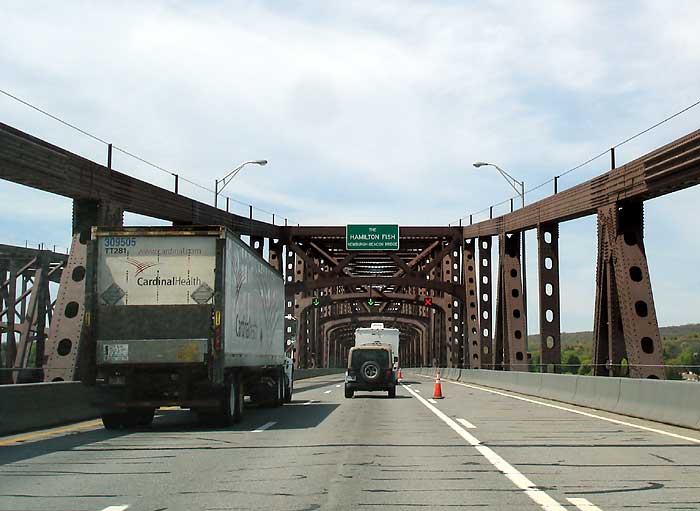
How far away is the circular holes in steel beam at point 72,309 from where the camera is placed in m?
23.5

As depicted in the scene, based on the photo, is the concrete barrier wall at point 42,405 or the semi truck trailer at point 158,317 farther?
the semi truck trailer at point 158,317

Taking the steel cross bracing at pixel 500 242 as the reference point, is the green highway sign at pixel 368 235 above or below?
above

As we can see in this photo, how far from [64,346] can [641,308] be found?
649 inches

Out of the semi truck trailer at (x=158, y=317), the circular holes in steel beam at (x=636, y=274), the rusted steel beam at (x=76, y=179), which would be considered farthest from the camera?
the circular holes in steel beam at (x=636, y=274)

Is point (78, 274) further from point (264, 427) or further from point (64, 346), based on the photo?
point (264, 427)

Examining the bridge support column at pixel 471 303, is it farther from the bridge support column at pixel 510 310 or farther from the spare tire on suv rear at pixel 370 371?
the spare tire on suv rear at pixel 370 371

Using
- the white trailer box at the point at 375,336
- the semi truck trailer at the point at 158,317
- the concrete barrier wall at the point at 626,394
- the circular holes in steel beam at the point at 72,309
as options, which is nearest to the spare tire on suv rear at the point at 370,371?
the concrete barrier wall at the point at 626,394

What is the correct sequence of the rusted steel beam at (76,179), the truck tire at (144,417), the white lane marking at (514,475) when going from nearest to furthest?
the white lane marking at (514,475)
the truck tire at (144,417)
the rusted steel beam at (76,179)

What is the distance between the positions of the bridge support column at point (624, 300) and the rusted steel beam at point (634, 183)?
74 cm

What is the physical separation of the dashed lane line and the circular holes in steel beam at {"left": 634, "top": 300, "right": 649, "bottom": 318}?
15424 mm

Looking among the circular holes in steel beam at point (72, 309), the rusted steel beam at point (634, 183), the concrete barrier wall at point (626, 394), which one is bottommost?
the concrete barrier wall at point (626, 394)

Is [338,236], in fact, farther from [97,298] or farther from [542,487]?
[542,487]

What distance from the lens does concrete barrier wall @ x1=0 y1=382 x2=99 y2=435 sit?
1561 centimetres

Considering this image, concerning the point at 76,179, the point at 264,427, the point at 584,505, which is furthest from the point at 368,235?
the point at 584,505
